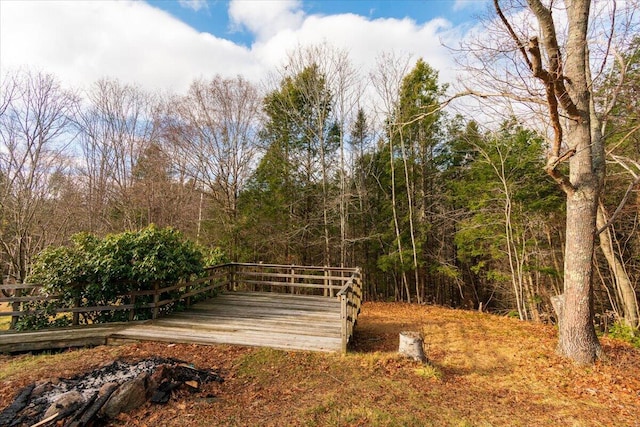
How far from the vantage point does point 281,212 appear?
1230 centimetres

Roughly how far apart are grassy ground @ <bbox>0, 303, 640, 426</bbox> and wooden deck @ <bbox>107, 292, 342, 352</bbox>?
22 cm

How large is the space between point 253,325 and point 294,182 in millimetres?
7764

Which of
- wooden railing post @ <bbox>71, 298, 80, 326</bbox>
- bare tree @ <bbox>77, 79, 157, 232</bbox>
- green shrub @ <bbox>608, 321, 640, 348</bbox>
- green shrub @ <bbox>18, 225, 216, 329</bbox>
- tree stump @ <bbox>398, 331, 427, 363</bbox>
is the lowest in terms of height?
green shrub @ <bbox>608, 321, 640, 348</bbox>

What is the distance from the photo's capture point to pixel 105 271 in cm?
549

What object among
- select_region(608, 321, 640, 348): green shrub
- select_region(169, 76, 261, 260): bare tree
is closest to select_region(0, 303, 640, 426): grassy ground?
select_region(608, 321, 640, 348): green shrub

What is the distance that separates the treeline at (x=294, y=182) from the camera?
417 inches

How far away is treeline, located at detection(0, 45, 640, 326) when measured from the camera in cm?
1059

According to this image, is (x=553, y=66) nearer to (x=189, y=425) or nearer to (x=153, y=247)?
(x=189, y=425)

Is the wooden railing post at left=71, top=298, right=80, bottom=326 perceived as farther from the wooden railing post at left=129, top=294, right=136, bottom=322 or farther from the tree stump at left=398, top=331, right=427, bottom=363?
the tree stump at left=398, top=331, right=427, bottom=363

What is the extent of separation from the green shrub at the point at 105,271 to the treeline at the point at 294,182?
18.5ft

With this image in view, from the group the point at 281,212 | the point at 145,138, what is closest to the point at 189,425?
the point at 281,212

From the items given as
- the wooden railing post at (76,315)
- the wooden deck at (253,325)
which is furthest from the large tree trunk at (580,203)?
the wooden railing post at (76,315)

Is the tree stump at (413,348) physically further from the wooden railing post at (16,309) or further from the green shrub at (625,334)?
the wooden railing post at (16,309)

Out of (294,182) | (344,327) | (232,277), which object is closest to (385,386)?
(344,327)
